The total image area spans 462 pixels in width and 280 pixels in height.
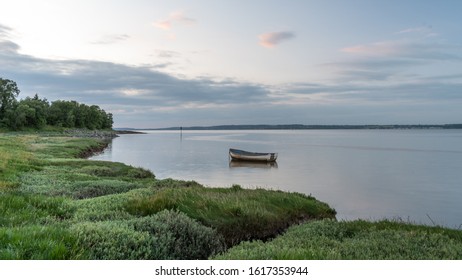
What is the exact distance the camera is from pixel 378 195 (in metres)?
37.8

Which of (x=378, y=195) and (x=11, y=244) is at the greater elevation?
(x=11, y=244)

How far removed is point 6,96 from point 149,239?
180676 mm

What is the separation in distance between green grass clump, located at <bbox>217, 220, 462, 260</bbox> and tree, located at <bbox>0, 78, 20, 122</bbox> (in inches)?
6848

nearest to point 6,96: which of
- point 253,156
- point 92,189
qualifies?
point 253,156

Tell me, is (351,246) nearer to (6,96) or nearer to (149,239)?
(149,239)

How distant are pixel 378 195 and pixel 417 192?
4974 mm

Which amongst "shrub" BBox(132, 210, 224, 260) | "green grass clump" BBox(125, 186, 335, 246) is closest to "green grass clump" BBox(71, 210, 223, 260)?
"shrub" BBox(132, 210, 224, 260)

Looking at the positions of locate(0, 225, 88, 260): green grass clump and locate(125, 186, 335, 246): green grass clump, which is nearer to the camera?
locate(0, 225, 88, 260): green grass clump

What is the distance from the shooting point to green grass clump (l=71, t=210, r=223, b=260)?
27.7ft

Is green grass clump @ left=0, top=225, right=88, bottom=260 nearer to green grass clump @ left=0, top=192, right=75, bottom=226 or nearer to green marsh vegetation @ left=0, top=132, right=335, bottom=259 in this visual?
green marsh vegetation @ left=0, top=132, right=335, bottom=259

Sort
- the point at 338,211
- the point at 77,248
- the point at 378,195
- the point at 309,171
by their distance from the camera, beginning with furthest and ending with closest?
1. the point at 309,171
2. the point at 378,195
3. the point at 338,211
4. the point at 77,248

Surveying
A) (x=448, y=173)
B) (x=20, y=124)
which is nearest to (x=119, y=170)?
(x=448, y=173)

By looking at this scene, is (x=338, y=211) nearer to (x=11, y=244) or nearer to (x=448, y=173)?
(x=11, y=244)

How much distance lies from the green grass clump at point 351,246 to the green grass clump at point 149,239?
1.59 metres
